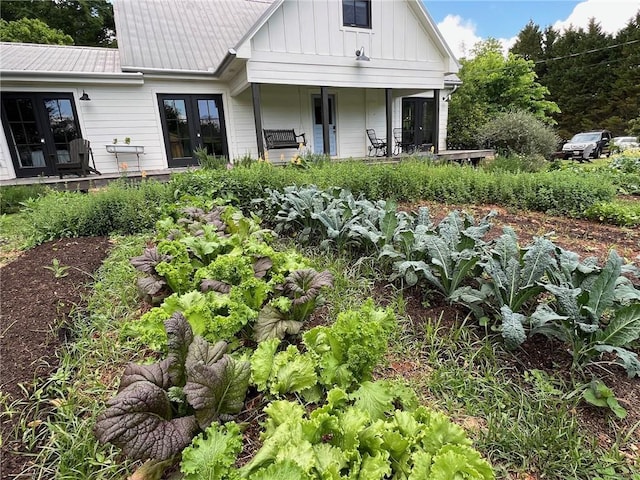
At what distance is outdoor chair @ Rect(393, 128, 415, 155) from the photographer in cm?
1225

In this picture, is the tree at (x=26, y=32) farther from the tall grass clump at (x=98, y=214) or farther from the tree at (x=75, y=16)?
the tall grass clump at (x=98, y=214)

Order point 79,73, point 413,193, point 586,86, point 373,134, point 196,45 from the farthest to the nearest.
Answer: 1. point 586,86
2. point 373,134
3. point 196,45
4. point 79,73
5. point 413,193

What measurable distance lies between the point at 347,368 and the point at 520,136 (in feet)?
45.0

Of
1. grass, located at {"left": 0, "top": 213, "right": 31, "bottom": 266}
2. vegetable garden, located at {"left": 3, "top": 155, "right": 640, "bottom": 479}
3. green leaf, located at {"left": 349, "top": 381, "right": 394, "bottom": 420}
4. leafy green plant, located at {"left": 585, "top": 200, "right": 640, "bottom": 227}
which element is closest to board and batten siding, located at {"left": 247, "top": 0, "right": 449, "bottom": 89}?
grass, located at {"left": 0, "top": 213, "right": 31, "bottom": 266}

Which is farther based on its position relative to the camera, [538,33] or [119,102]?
[538,33]

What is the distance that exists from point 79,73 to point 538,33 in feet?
135

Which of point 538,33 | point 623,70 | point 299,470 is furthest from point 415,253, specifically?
point 538,33

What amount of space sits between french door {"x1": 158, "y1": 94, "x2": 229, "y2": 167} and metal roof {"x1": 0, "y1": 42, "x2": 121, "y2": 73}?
1.52 meters

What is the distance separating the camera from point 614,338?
4.81 ft

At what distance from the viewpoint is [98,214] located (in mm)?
3893

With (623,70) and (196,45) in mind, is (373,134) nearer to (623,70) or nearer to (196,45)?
(196,45)

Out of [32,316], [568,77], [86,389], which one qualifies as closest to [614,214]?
[86,389]

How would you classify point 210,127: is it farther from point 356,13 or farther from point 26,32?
point 26,32

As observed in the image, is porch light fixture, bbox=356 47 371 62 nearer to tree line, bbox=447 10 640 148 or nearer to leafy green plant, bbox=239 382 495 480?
leafy green plant, bbox=239 382 495 480
